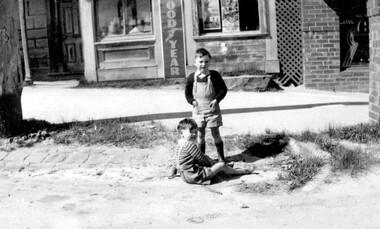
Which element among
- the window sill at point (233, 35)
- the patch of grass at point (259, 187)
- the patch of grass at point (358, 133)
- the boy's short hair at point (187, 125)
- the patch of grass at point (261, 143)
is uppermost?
the window sill at point (233, 35)

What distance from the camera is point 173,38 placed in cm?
1339

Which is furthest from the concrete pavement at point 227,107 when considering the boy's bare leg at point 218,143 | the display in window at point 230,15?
the display in window at point 230,15

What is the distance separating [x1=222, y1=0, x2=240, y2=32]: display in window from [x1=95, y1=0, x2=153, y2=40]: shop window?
206 cm

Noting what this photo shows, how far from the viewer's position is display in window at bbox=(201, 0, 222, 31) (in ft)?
43.7

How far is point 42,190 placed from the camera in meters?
5.72

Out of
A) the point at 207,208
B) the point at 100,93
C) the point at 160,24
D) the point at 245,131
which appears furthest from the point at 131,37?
the point at 207,208

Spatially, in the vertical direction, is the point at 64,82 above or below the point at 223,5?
below

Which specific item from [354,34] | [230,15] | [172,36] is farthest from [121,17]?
[354,34]

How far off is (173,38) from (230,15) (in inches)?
62.2

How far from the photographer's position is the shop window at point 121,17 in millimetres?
13773

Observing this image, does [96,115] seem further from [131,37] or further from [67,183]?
[131,37]

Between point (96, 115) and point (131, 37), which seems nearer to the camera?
point (96, 115)

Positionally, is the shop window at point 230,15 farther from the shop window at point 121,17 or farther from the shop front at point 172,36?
the shop window at point 121,17

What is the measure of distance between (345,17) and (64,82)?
7.81 meters
